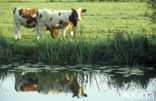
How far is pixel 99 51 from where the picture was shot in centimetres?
1153

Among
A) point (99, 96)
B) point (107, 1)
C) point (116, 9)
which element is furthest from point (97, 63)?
point (107, 1)

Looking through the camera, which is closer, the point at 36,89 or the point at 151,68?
the point at 36,89

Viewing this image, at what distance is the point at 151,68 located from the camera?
10.7 metres

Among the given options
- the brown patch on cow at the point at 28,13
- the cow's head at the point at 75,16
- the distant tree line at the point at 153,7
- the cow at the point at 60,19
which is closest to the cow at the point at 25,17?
the brown patch on cow at the point at 28,13

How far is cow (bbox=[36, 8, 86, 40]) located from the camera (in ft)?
46.3

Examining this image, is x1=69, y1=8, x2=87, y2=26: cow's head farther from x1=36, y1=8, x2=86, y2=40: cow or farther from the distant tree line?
the distant tree line

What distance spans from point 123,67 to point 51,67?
6.17 feet

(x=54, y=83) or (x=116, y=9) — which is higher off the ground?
(x=54, y=83)

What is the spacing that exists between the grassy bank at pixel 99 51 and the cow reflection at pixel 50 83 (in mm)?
1185

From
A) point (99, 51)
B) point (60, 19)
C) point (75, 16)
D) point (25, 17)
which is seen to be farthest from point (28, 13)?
point (99, 51)

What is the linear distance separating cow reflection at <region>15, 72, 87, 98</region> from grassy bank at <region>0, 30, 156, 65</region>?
1185 mm

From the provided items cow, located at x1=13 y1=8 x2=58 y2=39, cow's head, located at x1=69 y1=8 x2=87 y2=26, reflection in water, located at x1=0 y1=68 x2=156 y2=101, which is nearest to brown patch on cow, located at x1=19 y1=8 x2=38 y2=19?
cow, located at x1=13 y1=8 x2=58 y2=39

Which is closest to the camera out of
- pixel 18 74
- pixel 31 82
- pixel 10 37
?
pixel 31 82

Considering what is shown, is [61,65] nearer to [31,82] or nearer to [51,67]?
[51,67]
